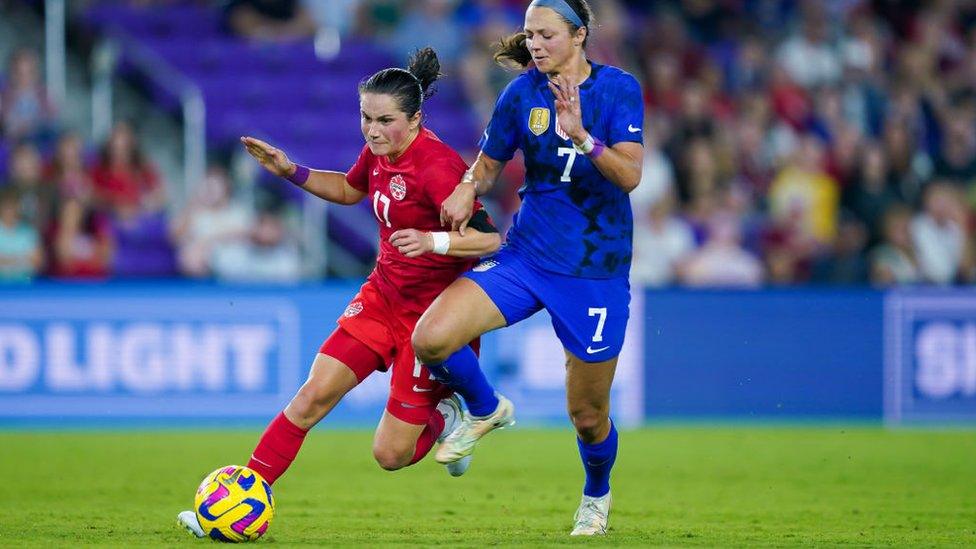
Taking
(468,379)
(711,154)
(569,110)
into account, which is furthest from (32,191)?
(569,110)

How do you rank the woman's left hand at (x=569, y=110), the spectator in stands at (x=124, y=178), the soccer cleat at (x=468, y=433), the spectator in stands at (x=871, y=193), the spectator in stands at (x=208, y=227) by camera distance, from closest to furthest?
the woman's left hand at (x=569, y=110), the soccer cleat at (x=468, y=433), the spectator in stands at (x=208, y=227), the spectator in stands at (x=124, y=178), the spectator in stands at (x=871, y=193)

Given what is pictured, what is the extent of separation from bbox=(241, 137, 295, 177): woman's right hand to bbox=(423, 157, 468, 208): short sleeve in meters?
0.75

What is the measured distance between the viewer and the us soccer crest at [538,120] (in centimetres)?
773

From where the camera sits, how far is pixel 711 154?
1706 cm

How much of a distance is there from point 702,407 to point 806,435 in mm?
1078

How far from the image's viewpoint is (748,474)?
11477mm

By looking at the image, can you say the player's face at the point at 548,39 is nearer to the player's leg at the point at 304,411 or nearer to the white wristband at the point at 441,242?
the white wristband at the point at 441,242

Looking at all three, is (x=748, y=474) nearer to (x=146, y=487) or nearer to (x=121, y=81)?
(x=146, y=487)

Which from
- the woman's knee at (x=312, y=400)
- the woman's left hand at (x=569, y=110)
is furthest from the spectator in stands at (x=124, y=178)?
the woman's left hand at (x=569, y=110)

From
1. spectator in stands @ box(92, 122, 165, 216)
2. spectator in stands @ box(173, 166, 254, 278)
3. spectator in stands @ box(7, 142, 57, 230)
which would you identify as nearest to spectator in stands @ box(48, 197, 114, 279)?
spectator in stands @ box(7, 142, 57, 230)

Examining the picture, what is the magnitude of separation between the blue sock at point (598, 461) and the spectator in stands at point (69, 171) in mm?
8402

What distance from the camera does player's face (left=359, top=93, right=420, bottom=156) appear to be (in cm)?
777

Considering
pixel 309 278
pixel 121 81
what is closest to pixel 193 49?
pixel 121 81

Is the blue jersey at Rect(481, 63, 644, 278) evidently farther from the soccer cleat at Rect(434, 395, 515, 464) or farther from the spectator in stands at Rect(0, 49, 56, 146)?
the spectator in stands at Rect(0, 49, 56, 146)
